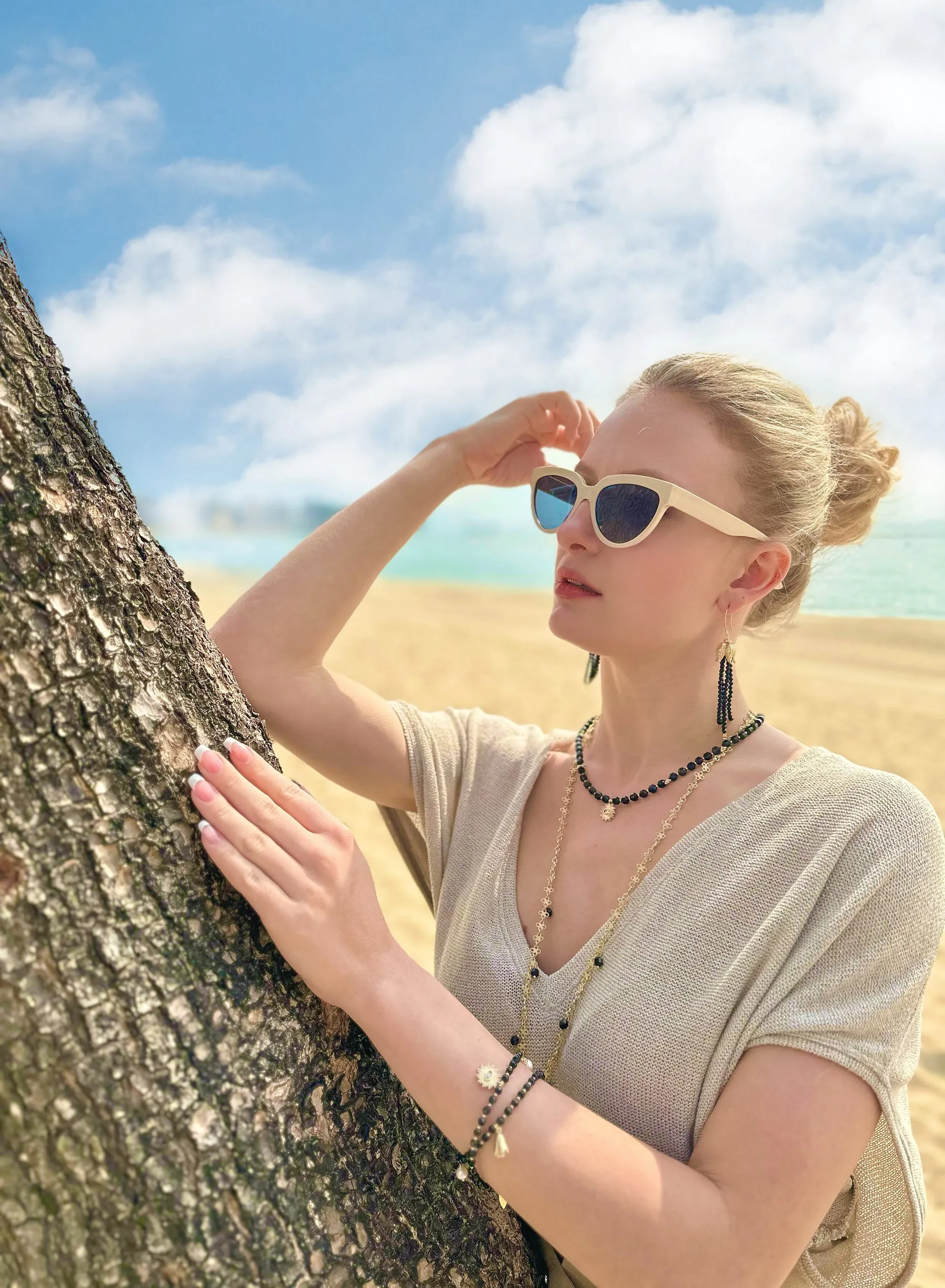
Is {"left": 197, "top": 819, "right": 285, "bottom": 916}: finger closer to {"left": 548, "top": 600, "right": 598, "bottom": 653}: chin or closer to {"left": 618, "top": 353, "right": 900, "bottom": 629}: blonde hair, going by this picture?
{"left": 548, "top": 600, "right": 598, "bottom": 653}: chin

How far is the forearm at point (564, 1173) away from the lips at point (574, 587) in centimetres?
101

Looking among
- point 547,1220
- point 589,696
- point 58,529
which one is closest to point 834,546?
point 547,1220

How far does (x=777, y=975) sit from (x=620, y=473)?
1133 mm

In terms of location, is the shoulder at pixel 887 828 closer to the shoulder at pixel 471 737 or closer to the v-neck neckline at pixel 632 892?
the v-neck neckline at pixel 632 892

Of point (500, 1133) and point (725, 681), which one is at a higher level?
point (725, 681)

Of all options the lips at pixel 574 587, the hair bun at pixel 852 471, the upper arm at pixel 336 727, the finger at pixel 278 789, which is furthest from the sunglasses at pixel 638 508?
the finger at pixel 278 789

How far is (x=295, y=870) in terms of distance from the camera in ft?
4.57

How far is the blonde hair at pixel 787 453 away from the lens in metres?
2.25

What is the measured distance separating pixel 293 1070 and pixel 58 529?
32.1 inches

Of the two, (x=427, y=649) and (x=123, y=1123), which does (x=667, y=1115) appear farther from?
(x=427, y=649)

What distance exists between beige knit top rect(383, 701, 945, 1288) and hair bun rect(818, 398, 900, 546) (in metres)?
0.79

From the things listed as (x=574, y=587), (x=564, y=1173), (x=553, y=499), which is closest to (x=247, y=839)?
(x=564, y=1173)

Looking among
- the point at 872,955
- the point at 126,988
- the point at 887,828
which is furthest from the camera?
the point at 887,828

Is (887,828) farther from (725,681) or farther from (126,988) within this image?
(126,988)
